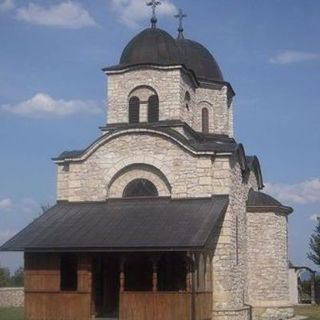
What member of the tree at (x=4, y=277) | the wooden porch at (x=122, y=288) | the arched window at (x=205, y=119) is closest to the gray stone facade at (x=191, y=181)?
the wooden porch at (x=122, y=288)

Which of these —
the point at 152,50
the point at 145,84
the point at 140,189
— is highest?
the point at 152,50

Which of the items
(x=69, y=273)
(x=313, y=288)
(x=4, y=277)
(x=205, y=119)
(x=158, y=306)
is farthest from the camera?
(x=4, y=277)

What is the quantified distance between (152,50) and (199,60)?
15.1 ft

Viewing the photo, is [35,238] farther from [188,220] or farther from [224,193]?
[224,193]

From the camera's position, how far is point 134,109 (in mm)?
24156

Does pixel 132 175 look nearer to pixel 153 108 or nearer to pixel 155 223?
pixel 153 108

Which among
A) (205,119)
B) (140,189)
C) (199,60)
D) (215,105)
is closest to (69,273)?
(140,189)

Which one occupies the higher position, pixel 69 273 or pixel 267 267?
pixel 267 267

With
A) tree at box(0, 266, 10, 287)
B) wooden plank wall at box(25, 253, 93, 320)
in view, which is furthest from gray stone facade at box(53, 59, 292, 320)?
tree at box(0, 266, 10, 287)

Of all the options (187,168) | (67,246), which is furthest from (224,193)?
(67,246)

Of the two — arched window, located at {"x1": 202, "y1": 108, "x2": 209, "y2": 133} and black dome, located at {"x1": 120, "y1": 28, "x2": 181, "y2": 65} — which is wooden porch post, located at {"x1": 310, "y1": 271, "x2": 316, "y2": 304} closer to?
arched window, located at {"x1": 202, "y1": 108, "x2": 209, "y2": 133}

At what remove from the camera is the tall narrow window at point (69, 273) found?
20.9m

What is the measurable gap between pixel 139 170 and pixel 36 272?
497cm

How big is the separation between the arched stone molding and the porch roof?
46 centimetres
